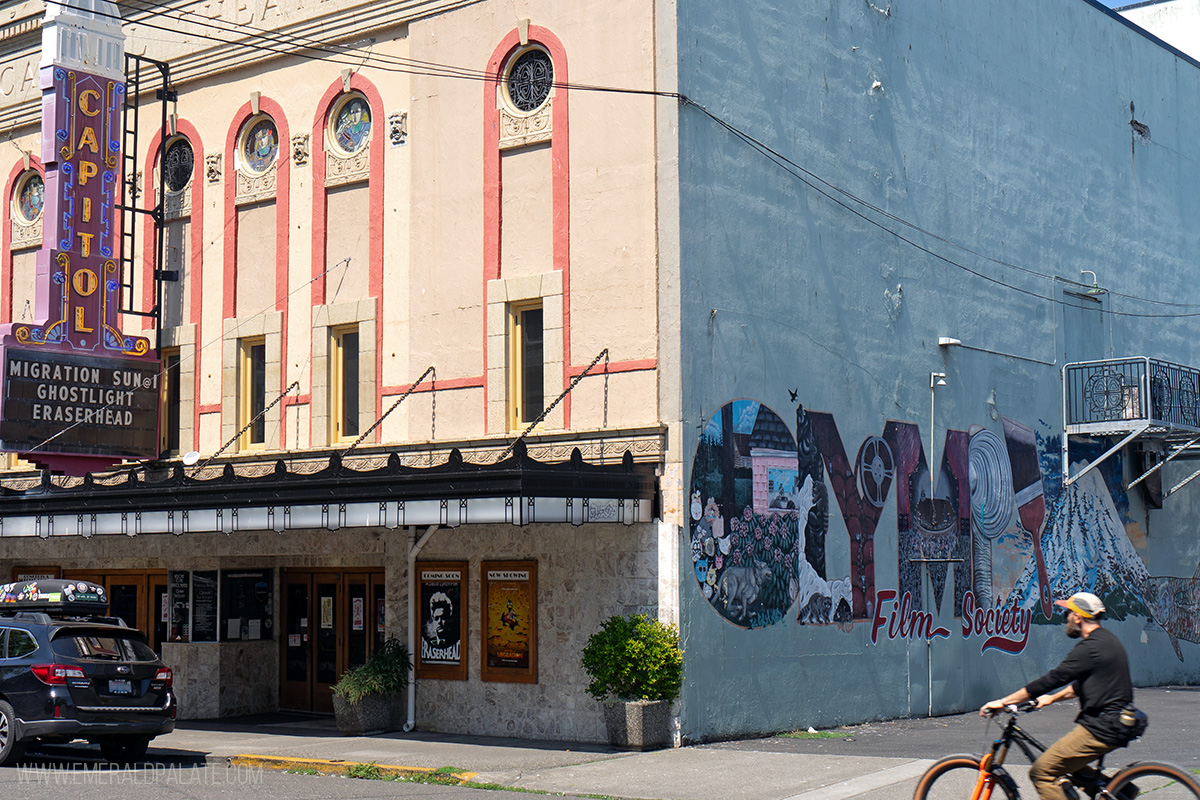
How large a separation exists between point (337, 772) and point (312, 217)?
933cm

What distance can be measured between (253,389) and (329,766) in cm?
828

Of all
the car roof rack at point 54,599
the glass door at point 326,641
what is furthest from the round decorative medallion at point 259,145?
the car roof rack at point 54,599

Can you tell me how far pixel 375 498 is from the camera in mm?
16875

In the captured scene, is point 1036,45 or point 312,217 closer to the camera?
point 312,217

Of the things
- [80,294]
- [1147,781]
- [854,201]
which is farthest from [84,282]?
[1147,781]

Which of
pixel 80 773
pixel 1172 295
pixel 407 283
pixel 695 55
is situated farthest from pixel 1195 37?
pixel 80 773

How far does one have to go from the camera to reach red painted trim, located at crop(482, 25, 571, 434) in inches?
729

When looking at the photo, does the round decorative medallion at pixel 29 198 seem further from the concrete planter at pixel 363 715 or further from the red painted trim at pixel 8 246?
the concrete planter at pixel 363 715

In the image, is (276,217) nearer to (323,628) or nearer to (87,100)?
(87,100)

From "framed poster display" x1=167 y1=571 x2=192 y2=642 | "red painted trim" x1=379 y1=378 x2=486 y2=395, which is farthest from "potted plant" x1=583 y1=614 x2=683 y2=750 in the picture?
"framed poster display" x1=167 y1=571 x2=192 y2=642

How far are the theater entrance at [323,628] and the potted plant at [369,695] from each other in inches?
80.9

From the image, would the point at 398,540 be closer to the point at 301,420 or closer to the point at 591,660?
the point at 301,420

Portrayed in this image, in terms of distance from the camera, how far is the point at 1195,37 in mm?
33938

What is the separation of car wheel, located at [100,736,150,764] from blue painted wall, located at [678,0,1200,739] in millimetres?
6568
